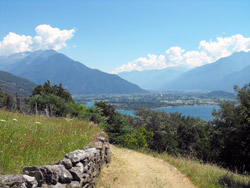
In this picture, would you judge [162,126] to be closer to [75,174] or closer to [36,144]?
[36,144]

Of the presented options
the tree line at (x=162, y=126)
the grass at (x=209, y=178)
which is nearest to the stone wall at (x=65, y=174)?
the grass at (x=209, y=178)

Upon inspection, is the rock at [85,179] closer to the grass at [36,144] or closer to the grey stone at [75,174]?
the grey stone at [75,174]

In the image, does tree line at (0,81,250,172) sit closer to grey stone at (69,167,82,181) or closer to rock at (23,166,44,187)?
grey stone at (69,167,82,181)

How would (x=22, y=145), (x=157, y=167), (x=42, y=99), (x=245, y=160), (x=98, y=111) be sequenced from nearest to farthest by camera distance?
(x=22, y=145)
(x=157, y=167)
(x=245, y=160)
(x=42, y=99)
(x=98, y=111)

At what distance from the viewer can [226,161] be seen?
22172 millimetres

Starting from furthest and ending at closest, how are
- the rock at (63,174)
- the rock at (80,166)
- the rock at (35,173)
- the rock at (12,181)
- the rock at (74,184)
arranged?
the rock at (80,166)
the rock at (74,184)
the rock at (63,174)
the rock at (35,173)
the rock at (12,181)

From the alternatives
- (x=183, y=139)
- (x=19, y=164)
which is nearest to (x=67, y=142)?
(x=19, y=164)

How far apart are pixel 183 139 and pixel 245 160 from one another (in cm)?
2597

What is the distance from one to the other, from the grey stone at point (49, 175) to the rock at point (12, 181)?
0.61 m

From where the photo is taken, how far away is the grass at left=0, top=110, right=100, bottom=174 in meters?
5.20

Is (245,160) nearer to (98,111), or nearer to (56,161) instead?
(98,111)

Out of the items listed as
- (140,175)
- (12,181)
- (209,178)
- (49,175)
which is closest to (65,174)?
(49,175)

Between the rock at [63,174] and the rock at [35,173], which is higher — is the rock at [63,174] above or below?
below

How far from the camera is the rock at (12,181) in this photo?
12.9 feet
